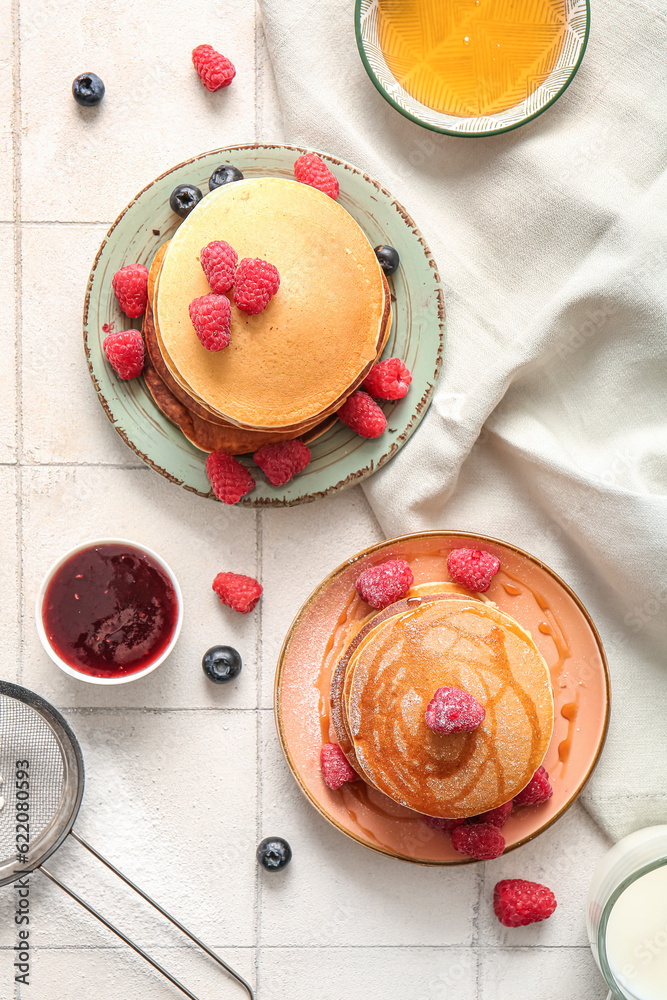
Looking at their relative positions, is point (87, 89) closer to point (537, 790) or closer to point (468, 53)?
point (468, 53)

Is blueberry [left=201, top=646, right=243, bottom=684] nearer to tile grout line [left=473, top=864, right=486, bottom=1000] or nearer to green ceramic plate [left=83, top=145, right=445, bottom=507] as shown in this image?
green ceramic plate [left=83, top=145, right=445, bottom=507]

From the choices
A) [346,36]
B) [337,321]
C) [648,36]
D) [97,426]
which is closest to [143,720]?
[97,426]

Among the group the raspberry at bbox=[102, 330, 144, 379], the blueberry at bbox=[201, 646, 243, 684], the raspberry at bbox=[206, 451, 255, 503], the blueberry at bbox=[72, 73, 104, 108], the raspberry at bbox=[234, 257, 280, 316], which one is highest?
the blueberry at bbox=[72, 73, 104, 108]

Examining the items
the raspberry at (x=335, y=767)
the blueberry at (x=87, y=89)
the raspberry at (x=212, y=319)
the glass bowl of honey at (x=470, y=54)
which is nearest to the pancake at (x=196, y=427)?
the raspberry at (x=212, y=319)

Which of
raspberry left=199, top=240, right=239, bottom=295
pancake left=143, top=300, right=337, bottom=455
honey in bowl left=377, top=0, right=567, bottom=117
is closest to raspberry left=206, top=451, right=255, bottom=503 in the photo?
pancake left=143, top=300, right=337, bottom=455

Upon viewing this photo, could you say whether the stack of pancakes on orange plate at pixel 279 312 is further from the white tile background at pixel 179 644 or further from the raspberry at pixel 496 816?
the raspberry at pixel 496 816

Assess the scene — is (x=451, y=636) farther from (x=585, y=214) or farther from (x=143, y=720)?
(x=585, y=214)
